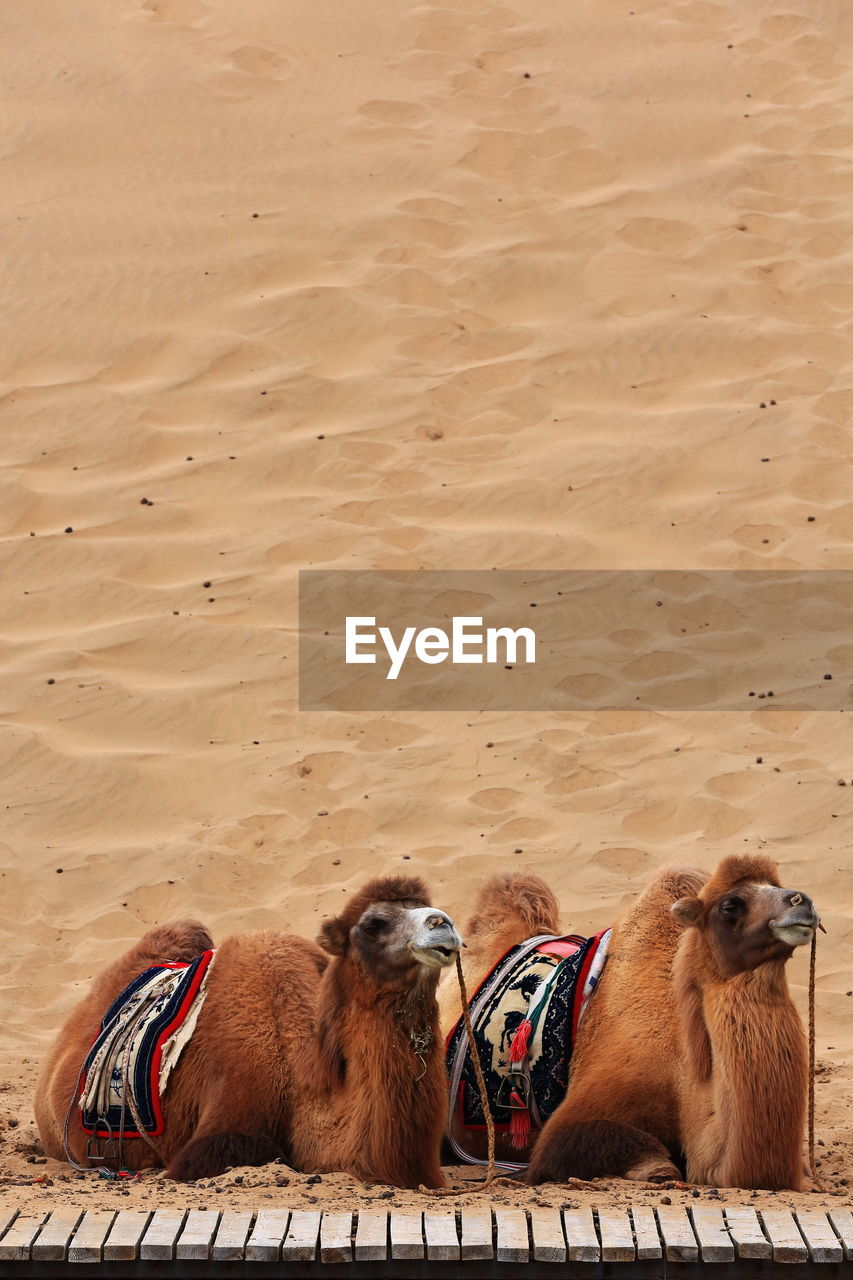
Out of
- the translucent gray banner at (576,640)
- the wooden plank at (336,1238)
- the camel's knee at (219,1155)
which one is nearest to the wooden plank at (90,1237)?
the wooden plank at (336,1238)

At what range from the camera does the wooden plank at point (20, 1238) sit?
3.83 metres

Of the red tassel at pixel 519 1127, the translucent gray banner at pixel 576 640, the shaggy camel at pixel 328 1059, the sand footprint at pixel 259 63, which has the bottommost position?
the translucent gray banner at pixel 576 640

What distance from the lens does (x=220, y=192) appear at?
50.9ft

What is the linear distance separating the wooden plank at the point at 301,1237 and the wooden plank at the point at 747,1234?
0.84 metres

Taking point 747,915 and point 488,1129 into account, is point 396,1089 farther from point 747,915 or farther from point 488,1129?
point 747,915

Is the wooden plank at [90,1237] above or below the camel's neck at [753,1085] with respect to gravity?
above

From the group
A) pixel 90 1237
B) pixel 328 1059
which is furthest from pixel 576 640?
pixel 90 1237

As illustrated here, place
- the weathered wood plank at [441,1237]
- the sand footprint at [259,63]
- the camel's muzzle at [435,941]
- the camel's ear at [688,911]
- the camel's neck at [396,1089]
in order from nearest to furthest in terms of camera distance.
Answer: the weathered wood plank at [441,1237] → the camel's muzzle at [435,941] → the camel's neck at [396,1089] → the camel's ear at [688,911] → the sand footprint at [259,63]

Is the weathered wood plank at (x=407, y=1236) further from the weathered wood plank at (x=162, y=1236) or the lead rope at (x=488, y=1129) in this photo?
the lead rope at (x=488, y=1129)

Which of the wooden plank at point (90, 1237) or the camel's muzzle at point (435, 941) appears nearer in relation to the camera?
the wooden plank at point (90, 1237)

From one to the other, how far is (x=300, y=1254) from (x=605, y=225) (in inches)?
478

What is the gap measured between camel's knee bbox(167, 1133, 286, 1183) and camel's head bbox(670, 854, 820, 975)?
118 centimetres

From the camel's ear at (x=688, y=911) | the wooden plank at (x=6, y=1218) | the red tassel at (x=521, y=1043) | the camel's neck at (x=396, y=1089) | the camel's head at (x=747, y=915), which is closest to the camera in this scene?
the wooden plank at (x=6, y=1218)
